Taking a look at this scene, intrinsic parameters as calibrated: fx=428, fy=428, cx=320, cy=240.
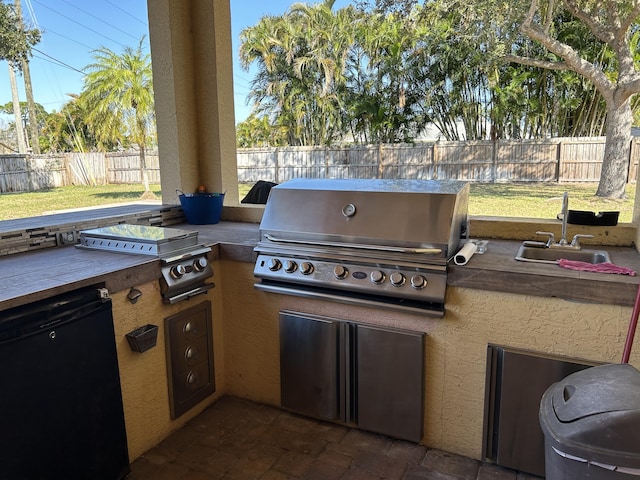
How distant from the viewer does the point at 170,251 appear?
187 cm

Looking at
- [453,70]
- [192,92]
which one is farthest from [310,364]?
[453,70]

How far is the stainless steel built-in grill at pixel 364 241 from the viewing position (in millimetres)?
1686

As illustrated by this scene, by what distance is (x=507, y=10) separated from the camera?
552 cm

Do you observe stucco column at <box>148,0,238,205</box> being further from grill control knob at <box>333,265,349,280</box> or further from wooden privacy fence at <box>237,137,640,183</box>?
wooden privacy fence at <box>237,137,640,183</box>

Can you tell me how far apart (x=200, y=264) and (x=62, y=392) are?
757 mm

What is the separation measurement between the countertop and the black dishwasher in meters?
0.06

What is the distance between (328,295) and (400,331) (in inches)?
13.4

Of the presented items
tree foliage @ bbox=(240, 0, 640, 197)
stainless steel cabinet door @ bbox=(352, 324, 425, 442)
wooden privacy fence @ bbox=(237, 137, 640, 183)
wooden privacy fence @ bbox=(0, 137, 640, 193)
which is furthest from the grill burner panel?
wooden privacy fence @ bbox=(237, 137, 640, 183)

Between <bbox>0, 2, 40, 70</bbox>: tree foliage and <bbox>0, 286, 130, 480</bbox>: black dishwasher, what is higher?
<bbox>0, 2, 40, 70</bbox>: tree foliage

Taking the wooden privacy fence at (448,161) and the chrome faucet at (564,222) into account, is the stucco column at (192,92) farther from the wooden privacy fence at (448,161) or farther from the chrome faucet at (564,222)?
the wooden privacy fence at (448,161)

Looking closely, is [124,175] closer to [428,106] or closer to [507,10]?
[428,106]

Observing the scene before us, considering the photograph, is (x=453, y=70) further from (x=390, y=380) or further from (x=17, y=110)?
(x=390, y=380)

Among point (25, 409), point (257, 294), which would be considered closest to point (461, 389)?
point (257, 294)

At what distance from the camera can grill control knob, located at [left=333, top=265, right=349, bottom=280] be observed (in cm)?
181
